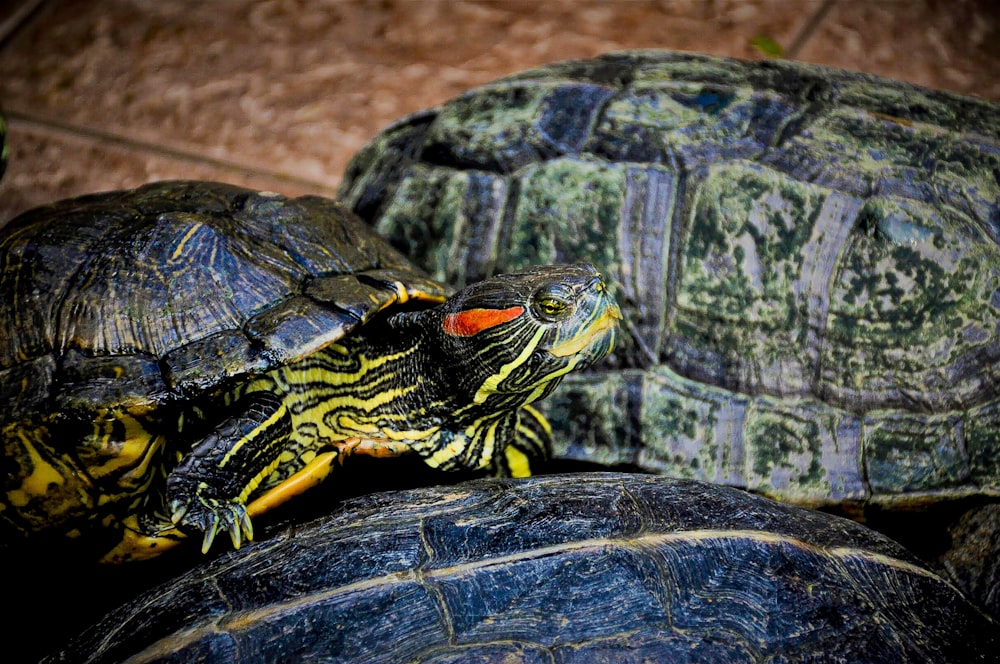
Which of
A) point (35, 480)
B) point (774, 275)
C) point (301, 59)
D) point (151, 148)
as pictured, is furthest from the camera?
point (301, 59)

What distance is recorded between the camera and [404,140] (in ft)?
11.6

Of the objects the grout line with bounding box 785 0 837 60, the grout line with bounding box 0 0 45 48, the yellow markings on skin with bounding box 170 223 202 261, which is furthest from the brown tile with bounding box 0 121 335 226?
the grout line with bounding box 785 0 837 60

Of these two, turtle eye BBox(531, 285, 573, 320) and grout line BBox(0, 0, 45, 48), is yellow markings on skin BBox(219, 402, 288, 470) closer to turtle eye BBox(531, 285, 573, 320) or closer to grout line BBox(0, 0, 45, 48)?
turtle eye BBox(531, 285, 573, 320)

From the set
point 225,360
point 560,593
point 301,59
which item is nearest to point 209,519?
point 225,360

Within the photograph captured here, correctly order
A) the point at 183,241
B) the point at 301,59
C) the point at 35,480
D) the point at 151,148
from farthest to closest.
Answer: the point at 301,59, the point at 151,148, the point at 183,241, the point at 35,480

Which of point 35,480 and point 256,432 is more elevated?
point 256,432

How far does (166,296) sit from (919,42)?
4.72 meters

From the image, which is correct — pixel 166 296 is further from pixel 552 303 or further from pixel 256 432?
pixel 552 303

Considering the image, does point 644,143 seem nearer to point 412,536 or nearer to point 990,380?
point 990,380

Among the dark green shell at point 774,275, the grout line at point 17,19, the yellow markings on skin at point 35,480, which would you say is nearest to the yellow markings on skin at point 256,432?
the yellow markings on skin at point 35,480

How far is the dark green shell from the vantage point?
2707 mm

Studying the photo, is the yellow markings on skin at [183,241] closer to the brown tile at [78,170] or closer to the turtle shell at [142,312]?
the turtle shell at [142,312]

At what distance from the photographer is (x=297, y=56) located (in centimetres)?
510

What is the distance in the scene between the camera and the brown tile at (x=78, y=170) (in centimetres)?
416
